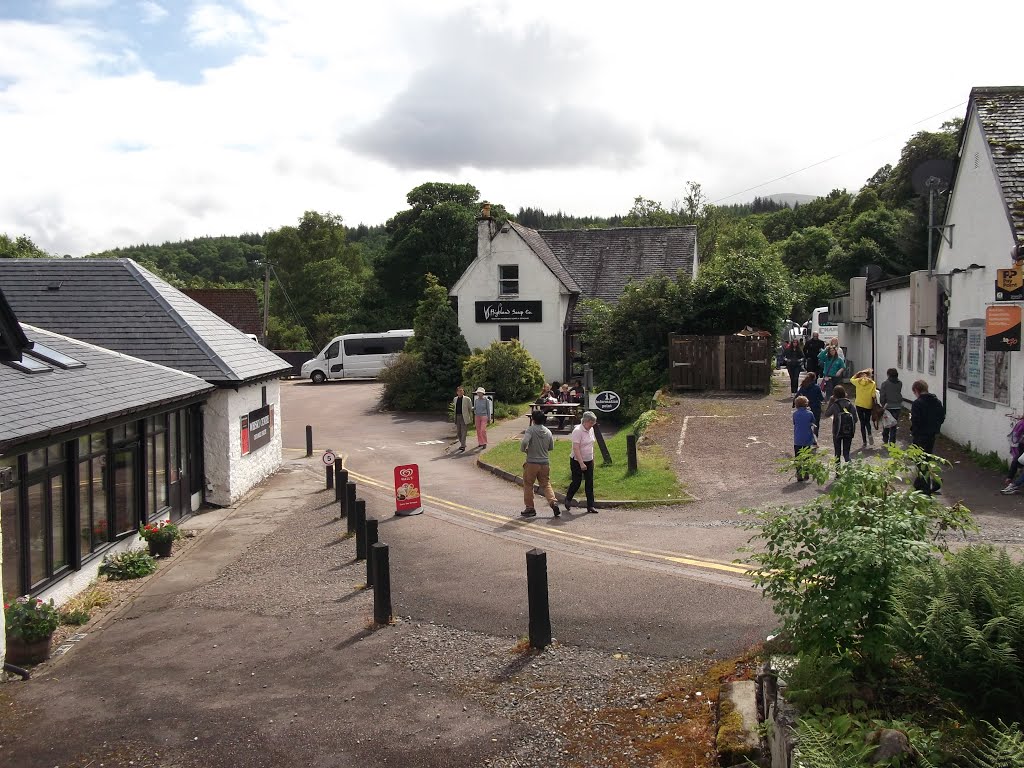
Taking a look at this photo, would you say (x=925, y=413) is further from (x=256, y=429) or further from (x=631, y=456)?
(x=256, y=429)

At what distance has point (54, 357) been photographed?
1437 centimetres

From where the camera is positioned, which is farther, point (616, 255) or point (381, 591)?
point (616, 255)

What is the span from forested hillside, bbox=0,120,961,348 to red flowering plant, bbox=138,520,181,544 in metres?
33.2

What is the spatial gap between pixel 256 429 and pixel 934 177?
690 inches

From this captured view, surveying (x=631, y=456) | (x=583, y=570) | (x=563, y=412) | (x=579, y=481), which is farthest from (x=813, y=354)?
(x=583, y=570)

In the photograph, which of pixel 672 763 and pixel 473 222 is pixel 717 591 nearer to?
pixel 672 763

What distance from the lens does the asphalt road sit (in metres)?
8.69

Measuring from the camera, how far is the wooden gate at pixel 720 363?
2628cm

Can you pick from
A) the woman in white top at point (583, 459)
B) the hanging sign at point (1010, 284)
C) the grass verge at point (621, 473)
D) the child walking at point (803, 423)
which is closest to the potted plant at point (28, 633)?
the woman in white top at point (583, 459)

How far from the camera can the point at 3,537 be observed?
10.4 m

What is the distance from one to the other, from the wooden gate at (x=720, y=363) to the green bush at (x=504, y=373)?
737 centimetres

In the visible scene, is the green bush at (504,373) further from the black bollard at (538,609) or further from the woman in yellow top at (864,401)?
the black bollard at (538,609)

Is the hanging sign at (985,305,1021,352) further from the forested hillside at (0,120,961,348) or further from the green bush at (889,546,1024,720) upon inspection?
the forested hillside at (0,120,961,348)

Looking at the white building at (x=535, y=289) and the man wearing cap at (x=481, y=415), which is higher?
the white building at (x=535, y=289)
